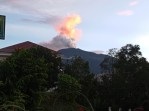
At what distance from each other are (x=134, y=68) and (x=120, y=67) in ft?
9.72

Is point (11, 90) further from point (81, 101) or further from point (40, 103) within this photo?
point (81, 101)

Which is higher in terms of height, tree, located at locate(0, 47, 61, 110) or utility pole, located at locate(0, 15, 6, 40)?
utility pole, located at locate(0, 15, 6, 40)

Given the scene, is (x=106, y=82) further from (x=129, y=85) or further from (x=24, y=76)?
(x=24, y=76)

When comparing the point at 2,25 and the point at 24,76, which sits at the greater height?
the point at 2,25

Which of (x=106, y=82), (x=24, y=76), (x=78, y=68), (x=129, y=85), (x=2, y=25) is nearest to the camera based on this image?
(x=2, y=25)

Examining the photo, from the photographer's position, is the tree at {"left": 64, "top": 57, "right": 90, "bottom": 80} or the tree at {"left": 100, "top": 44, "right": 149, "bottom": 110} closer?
the tree at {"left": 100, "top": 44, "right": 149, "bottom": 110}

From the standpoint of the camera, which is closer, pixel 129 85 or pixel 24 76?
pixel 24 76

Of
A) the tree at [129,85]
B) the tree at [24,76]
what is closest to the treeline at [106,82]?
the tree at [129,85]

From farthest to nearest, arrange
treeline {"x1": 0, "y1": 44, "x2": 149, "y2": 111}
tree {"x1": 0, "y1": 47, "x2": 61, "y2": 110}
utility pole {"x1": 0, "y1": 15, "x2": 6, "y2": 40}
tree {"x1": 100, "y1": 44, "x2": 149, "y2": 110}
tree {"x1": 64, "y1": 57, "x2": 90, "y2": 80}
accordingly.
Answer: tree {"x1": 64, "y1": 57, "x2": 90, "y2": 80} → tree {"x1": 100, "y1": 44, "x2": 149, "y2": 110} → treeline {"x1": 0, "y1": 44, "x2": 149, "y2": 111} → tree {"x1": 0, "y1": 47, "x2": 61, "y2": 110} → utility pole {"x1": 0, "y1": 15, "x2": 6, "y2": 40}

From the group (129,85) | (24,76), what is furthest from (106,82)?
(24,76)

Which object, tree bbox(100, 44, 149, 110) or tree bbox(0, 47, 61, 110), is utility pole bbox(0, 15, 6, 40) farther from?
tree bbox(100, 44, 149, 110)

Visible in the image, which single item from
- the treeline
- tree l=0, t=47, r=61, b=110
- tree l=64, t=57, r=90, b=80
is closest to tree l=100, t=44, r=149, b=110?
the treeline

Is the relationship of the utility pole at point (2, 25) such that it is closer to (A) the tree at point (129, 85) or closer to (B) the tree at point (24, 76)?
(B) the tree at point (24, 76)

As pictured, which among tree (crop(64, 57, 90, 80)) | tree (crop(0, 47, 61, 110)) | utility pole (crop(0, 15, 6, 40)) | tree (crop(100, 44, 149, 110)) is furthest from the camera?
tree (crop(64, 57, 90, 80))
